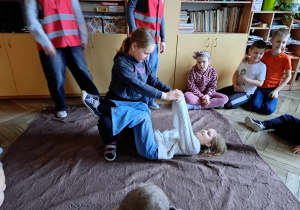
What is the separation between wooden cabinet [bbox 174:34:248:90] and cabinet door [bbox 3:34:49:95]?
1.64 meters

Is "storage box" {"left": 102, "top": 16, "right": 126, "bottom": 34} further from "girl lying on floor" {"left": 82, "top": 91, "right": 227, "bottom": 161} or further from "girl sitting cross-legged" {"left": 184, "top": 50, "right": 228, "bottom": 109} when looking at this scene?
"girl lying on floor" {"left": 82, "top": 91, "right": 227, "bottom": 161}

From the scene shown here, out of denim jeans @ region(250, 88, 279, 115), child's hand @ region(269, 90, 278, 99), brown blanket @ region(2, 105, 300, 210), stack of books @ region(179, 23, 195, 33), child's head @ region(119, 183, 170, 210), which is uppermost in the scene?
stack of books @ region(179, 23, 195, 33)

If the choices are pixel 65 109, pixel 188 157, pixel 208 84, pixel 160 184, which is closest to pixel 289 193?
pixel 188 157

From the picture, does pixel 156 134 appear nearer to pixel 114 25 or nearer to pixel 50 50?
pixel 50 50

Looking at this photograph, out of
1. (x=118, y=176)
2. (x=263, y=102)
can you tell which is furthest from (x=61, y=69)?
(x=263, y=102)

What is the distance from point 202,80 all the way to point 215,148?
1093 millimetres

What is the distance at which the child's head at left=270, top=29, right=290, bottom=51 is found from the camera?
216 centimetres

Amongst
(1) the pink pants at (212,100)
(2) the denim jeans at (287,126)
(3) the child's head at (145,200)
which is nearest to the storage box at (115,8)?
(1) the pink pants at (212,100)

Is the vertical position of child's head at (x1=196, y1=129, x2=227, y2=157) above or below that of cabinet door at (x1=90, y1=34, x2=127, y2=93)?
below

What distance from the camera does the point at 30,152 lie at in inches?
61.9

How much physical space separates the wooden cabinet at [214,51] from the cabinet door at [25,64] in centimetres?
164

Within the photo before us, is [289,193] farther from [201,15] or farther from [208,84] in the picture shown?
[201,15]

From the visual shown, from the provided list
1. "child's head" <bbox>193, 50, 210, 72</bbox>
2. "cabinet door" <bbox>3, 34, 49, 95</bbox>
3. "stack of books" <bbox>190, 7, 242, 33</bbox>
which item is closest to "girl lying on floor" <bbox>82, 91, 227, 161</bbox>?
"child's head" <bbox>193, 50, 210, 72</bbox>

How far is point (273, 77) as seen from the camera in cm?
238
